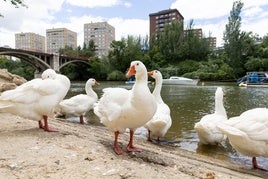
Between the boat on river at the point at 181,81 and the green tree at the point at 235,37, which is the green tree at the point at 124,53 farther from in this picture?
the boat on river at the point at 181,81

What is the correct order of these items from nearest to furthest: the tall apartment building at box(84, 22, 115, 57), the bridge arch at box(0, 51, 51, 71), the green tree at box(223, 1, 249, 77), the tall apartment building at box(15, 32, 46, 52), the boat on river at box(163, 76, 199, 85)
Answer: the boat on river at box(163, 76, 199, 85), the bridge arch at box(0, 51, 51, 71), the green tree at box(223, 1, 249, 77), the tall apartment building at box(15, 32, 46, 52), the tall apartment building at box(84, 22, 115, 57)

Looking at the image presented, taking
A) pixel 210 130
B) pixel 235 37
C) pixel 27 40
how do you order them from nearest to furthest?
pixel 210 130, pixel 235 37, pixel 27 40

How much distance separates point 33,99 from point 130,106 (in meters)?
2.38

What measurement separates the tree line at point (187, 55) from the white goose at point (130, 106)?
5551cm

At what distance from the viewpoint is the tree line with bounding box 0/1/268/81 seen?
62625 millimetres

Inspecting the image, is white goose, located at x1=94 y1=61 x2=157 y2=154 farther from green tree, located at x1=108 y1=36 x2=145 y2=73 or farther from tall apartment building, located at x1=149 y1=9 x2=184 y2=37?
tall apartment building, located at x1=149 y1=9 x2=184 y2=37

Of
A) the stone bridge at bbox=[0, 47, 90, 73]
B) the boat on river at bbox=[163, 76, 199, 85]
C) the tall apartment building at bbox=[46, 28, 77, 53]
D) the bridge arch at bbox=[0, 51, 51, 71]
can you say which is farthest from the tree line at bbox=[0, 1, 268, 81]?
the tall apartment building at bbox=[46, 28, 77, 53]

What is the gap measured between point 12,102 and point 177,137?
5.17 metres

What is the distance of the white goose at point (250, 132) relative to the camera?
16.6ft

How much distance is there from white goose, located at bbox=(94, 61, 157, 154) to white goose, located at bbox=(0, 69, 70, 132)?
143 cm

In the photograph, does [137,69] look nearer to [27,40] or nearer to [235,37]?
[235,37]

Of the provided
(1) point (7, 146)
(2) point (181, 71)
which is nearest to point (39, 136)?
(1) point (7, 146)

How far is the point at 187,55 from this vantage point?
78.8m

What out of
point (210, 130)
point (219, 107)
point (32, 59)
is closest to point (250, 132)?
point (210, 130)
